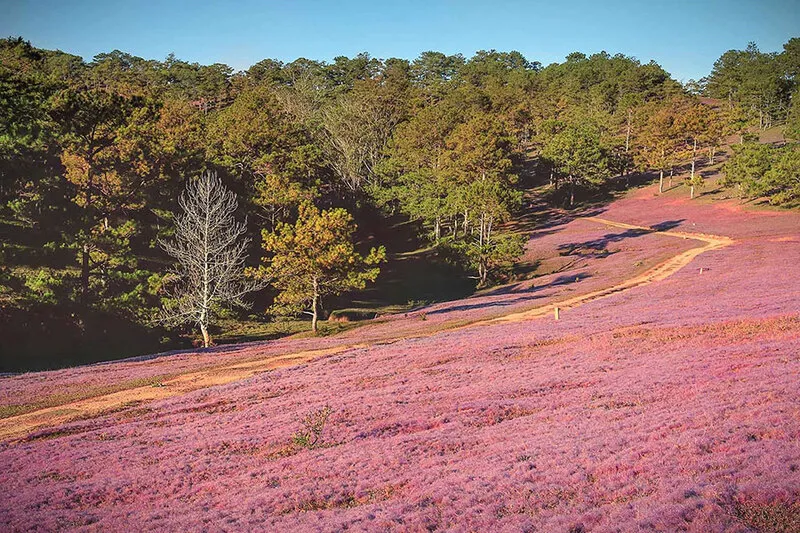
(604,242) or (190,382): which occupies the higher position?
(604,242)

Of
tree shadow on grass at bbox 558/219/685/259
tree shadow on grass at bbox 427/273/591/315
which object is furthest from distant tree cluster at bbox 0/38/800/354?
tree shadow on grass at bbox 558/219/685/259

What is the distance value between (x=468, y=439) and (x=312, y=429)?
481 centimetres

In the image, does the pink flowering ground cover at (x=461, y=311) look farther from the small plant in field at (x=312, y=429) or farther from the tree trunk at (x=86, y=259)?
the small plant in field at (x=312, y=429)

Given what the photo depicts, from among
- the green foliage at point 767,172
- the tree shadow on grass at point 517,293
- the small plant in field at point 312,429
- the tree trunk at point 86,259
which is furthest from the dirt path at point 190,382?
the green foliage at point 767,172

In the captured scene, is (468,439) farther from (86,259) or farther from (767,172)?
(767,172)

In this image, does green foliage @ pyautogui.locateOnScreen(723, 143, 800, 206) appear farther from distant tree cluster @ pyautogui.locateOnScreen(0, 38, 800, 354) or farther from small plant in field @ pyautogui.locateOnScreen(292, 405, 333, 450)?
small plant in field @ pyautogui.locateOnScreen(292, 405, 333, 450)

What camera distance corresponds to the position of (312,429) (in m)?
16.2

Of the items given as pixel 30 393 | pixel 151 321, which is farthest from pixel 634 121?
pixel 30 393

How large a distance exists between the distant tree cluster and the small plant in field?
25151 millimetres

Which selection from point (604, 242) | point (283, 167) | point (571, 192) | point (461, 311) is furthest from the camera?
point (571, 192)

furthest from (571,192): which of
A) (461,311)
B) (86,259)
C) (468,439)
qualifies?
(468,439)

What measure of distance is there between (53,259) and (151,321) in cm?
1208

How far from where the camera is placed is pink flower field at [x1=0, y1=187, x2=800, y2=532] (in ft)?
31.5

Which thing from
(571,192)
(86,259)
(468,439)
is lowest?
(468,439)
